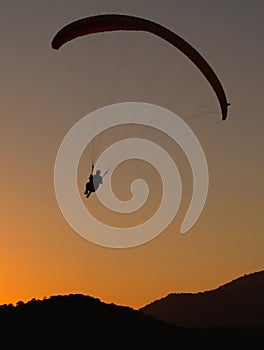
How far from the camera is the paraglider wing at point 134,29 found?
124ft

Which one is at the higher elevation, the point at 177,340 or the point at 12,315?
the point at 12,315

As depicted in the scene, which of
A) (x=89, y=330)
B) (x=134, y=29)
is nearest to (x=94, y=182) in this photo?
(x=134, y=29)

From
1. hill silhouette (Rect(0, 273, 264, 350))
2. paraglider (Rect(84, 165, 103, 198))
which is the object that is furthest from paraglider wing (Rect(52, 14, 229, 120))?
hill silhouette (Rect(0, 273, 264, 350))

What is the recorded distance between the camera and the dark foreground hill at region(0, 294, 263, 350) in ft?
188

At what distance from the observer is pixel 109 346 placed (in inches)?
2280

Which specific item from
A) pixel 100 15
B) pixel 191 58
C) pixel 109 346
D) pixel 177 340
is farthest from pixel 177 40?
pixel 177 340

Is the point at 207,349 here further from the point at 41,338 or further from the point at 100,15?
the point at 100,15

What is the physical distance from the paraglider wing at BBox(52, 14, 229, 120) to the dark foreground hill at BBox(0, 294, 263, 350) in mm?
23837

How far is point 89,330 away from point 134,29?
93.7 ft

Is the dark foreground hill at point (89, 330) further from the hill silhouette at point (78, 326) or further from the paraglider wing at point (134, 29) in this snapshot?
the paraglider wing at point (134, 29)

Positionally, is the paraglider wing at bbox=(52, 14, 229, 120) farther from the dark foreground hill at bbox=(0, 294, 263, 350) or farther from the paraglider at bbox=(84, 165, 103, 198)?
the dark foreground hill at bbox=(0, 294, 263, 350)

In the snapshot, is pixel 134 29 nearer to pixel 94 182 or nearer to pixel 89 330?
pixel 94 182

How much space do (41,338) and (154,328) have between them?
10.3 m

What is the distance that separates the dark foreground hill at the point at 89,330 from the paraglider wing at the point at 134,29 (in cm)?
2384
